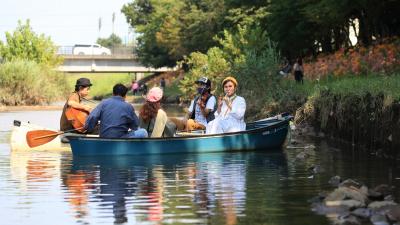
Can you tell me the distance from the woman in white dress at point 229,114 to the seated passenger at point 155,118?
1.07m

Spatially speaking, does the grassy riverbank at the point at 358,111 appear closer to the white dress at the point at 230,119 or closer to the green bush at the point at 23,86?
the white dress at the point at 230,119

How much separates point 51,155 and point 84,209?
33.9 feet

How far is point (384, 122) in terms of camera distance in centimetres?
2256

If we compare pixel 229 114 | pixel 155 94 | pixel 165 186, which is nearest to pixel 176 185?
pixel 165 186

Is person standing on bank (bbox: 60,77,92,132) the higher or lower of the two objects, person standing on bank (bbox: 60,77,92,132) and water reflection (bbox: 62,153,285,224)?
the higher

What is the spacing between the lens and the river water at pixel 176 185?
45.1 ft

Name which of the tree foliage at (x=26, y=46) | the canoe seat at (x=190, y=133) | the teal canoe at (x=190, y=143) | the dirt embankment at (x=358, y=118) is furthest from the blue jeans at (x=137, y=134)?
the tree foliage at (x=26, y=46)

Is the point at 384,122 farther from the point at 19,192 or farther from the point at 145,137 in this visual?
the point at 19,192

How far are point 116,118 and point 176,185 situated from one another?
5630 mm

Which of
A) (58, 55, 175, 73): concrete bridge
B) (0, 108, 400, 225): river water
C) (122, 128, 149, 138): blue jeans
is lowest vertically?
(0, 108, 400, 225): river water

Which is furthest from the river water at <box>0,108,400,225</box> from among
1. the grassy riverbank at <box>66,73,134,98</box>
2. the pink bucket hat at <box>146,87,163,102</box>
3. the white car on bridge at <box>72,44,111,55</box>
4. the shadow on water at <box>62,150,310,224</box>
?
the grassy riverbank at <box>66,73,134,98</box>

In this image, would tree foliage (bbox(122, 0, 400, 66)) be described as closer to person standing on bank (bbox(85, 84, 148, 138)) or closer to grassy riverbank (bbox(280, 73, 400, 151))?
grassy riverbank (bbox(280, 73, 400, 151))

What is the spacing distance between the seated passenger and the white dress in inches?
41.7

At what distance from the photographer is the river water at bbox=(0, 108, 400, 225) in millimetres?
13742
